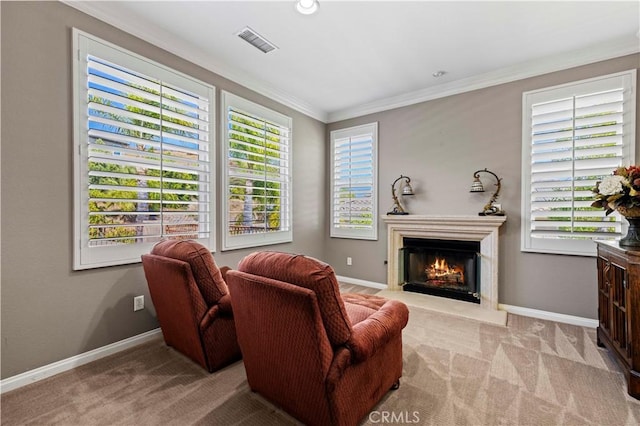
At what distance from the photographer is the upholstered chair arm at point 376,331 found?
4.76 feet

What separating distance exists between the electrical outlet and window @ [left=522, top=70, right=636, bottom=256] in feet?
13.7

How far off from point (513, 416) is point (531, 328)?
1.65 m

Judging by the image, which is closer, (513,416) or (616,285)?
(513,416)

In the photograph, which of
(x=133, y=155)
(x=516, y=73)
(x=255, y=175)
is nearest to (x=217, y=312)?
(x=133, y=155)

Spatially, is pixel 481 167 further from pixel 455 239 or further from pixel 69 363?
pixel 69 363

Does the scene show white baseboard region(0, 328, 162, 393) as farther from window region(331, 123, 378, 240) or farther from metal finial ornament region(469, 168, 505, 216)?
metal finial ornament region(469, 168, 505, 216)

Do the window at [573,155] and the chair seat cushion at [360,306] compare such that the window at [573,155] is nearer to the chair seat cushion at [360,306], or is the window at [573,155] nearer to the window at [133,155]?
the chair seat cushion at [360,306]

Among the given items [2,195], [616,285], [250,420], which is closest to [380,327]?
[250,420]

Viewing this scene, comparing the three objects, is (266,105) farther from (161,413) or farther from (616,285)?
(616,285)

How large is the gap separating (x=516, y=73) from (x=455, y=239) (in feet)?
6.98

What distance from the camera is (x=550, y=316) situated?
10.4 ft

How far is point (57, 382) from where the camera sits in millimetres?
2033

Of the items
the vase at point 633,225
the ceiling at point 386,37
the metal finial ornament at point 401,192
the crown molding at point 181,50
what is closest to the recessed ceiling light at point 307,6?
the ceiling at point 386,37

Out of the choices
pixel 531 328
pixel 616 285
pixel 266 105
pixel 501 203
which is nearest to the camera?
pixel 616 285
